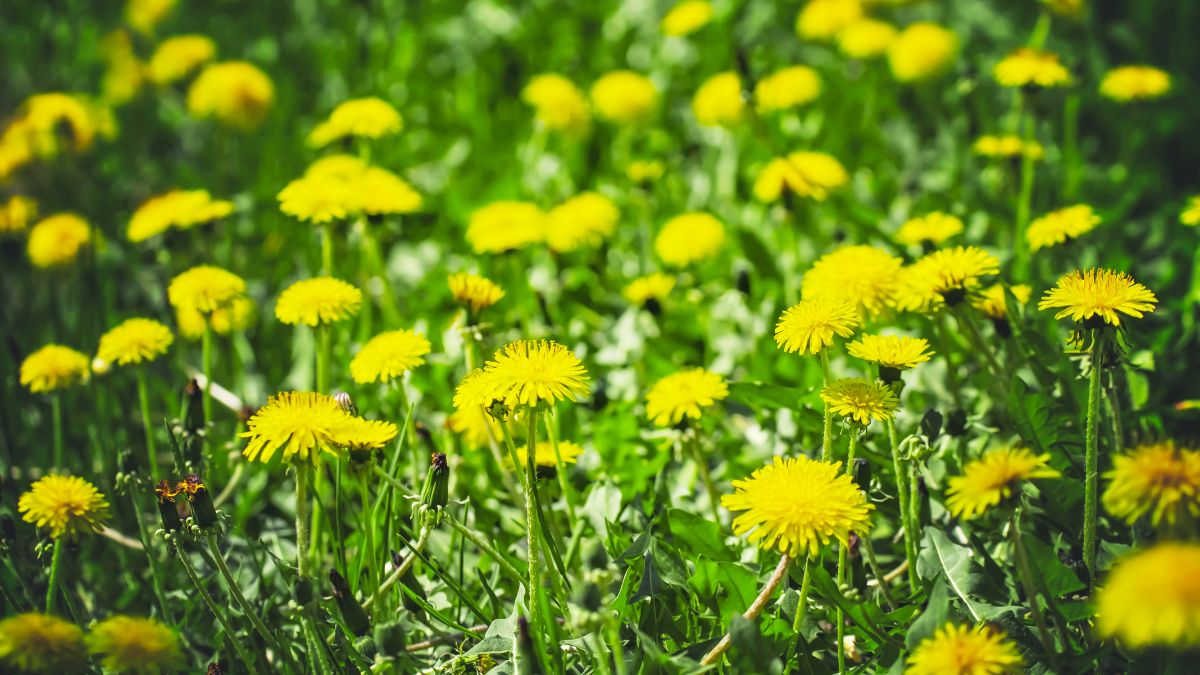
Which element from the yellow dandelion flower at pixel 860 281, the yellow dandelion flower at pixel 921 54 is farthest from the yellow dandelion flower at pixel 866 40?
the yellow dandelion flower at pixel 860 281

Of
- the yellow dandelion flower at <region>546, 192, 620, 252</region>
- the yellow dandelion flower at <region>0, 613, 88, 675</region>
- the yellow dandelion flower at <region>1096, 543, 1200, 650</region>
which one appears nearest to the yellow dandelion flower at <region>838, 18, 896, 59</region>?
the yellow dandelion flower at <region>546, 192, 620, 252</region>

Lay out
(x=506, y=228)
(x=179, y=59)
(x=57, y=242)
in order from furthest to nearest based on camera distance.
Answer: (x=179, y=59) < (x=57, y=242) < (x=506, y=228)

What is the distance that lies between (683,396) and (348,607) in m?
0.65

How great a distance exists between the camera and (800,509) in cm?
125

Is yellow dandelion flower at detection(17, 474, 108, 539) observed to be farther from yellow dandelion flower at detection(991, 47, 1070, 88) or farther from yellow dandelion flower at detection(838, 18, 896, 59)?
yellow dandelion flower at detection(838, 18, 896, 59)

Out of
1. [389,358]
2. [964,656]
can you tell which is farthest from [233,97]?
[964,656]

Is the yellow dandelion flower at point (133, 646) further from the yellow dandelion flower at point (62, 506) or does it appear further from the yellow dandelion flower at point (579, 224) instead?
the yellow dandelion flower at point (579, 224)

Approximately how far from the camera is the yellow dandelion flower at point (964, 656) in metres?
1.16

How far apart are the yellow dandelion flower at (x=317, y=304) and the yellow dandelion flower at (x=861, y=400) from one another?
86 cm

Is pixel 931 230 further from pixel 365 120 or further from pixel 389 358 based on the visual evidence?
pixel 365 120

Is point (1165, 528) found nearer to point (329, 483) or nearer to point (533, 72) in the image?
point (329, 483)

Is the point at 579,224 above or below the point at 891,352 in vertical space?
above

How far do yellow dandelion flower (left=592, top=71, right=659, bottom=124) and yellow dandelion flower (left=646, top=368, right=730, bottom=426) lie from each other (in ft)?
4.76

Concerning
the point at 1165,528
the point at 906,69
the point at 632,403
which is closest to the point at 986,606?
the point at 1165,528
